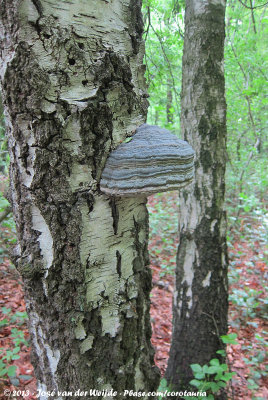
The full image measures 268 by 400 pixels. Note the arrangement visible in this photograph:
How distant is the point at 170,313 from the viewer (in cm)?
533

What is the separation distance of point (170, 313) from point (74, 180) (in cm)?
486

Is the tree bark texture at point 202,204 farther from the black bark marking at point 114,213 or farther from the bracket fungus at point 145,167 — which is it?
the black bark marking at point 114,213

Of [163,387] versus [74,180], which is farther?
[163,387]

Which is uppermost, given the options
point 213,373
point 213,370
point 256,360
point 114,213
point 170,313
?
point 114,213

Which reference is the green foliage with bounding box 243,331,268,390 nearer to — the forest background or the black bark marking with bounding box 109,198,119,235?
the forest background

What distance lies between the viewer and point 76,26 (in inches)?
41.7

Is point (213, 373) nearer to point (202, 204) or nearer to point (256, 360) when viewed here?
point (256, 360)

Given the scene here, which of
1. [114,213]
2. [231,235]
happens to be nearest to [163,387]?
[114,213]

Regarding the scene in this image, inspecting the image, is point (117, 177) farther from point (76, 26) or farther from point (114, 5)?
point (114, 5)

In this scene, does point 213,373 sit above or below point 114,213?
below

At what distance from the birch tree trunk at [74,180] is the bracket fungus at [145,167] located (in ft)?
0.19

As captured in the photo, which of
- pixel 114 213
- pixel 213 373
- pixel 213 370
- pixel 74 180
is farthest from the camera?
pixel 213 373

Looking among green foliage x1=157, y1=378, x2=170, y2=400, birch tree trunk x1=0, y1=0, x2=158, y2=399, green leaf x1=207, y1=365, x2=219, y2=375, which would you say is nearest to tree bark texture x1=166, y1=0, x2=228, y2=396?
green foliage x1=157, y1=378, x2=170, y2=400

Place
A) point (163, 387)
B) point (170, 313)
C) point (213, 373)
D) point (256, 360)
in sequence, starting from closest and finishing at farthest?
point (213, 373) < point (163, 387) < point (256, 360) < point (170, 313)
